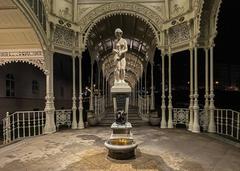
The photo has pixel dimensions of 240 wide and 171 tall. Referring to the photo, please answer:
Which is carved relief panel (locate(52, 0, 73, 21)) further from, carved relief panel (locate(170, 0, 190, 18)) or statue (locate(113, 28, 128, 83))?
carved relief panel (locate(170, 0, 190, 18))

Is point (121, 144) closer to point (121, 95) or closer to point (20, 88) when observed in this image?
point (121, 95)

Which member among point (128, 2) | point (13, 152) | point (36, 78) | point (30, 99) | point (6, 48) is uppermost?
point (128, 2)

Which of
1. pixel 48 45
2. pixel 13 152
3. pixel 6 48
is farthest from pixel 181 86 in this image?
pixel 13 152

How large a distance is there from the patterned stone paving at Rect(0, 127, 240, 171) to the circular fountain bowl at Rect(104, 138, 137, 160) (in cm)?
15

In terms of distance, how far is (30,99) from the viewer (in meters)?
13.9

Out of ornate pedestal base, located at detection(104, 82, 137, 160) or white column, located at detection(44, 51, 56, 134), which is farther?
white column, located at detection(44, 51, 56, 134)

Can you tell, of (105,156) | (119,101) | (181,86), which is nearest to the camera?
(105,156)

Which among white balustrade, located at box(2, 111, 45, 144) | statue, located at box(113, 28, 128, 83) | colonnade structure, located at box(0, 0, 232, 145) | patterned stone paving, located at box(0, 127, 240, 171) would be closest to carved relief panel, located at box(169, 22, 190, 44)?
colonnade structure, located at box(0, 0, 232, 145)

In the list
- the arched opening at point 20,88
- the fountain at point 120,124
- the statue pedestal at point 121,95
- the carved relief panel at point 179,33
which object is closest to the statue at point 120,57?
the fountain at point 120,124

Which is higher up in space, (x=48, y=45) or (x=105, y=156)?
(x=48, y=45)

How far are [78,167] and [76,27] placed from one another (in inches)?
288

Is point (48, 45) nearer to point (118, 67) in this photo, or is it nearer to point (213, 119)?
point (118, 67)

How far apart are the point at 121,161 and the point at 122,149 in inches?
11.3

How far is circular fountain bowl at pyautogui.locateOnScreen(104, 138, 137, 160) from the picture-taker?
518 cm
